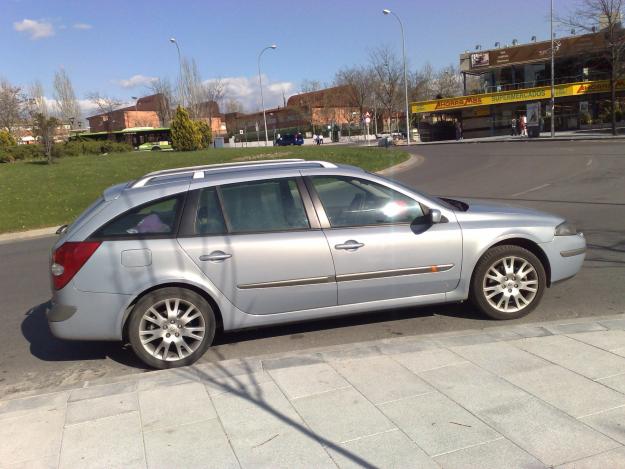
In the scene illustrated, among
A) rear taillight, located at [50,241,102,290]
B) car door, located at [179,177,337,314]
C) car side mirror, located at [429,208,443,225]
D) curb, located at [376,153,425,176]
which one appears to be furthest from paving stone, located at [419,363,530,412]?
curb, located at [376,153,425,176]

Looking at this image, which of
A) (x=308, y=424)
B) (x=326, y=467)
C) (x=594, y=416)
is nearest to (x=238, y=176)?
(x=308, y=424)

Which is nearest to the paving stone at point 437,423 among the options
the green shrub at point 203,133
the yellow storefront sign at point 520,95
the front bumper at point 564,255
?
the front bumper at point 564,255

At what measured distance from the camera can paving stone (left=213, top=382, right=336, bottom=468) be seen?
2.77 meters

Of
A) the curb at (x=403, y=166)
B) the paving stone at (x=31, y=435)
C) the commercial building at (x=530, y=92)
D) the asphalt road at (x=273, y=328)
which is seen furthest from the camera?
the commercial building at (x=530, y=92)

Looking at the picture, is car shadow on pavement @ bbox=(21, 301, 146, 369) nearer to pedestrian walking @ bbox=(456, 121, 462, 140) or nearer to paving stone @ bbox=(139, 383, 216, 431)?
paving stone @ bbox=(139, 383, 216, 431)

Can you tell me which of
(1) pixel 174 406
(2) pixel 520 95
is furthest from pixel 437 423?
(2) pixel 520 95

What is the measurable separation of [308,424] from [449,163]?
23087 mm

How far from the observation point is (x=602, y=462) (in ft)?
8.39

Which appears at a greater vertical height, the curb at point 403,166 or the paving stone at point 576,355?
the curb at point 403,166

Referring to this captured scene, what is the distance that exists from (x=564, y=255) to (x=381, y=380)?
2489 millimetres

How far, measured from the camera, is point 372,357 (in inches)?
154

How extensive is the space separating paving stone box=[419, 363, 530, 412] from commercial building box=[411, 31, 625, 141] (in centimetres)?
4046

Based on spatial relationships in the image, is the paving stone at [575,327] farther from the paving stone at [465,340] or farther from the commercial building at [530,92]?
the commercial building at [530,92]

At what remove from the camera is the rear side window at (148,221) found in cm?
422
